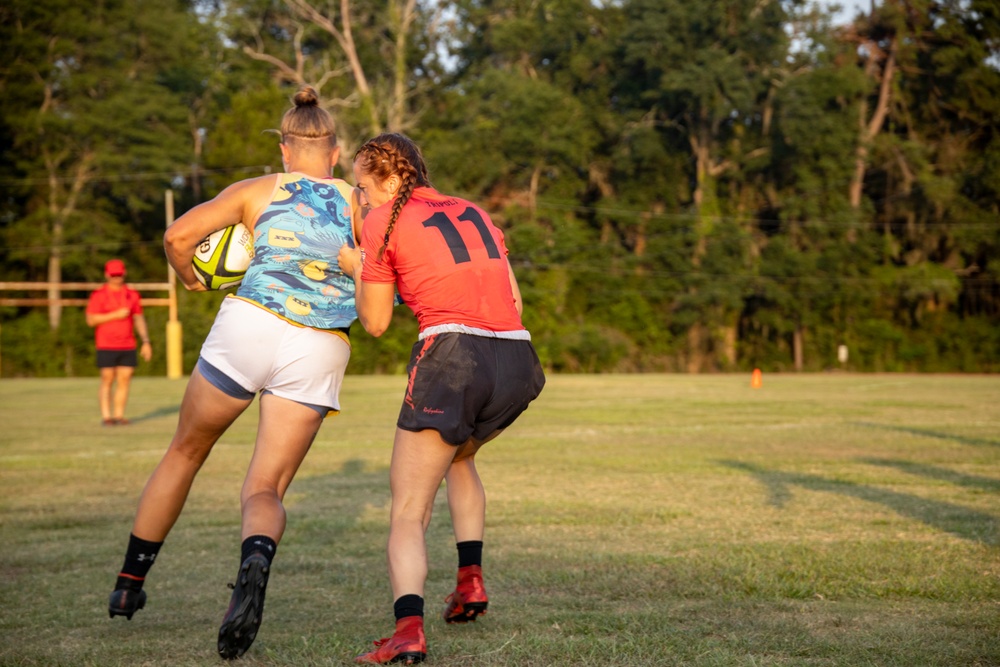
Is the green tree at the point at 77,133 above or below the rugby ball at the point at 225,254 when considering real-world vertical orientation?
above

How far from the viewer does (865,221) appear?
48938mm

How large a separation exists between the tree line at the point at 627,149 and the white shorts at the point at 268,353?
39835mm

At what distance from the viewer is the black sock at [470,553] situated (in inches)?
→ 168

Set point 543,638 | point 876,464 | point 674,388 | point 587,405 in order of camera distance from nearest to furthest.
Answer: point 543,638 → point 876,464 → point 587,405 → point 674,388

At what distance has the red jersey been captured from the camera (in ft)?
12.4

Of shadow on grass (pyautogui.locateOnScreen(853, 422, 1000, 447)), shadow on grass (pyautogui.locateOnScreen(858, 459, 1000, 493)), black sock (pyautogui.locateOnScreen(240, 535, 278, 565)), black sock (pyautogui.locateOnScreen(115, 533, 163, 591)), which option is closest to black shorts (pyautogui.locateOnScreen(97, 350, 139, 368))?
shadow on grass (pyautogui.locateOnScreen(858, 459, 1000, 493))

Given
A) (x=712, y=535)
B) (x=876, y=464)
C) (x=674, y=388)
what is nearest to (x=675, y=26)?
(x=674, y=388)

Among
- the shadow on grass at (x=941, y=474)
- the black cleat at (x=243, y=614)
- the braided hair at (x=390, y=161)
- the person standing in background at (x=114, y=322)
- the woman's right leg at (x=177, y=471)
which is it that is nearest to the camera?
the black cleat at (x=243, y=614)

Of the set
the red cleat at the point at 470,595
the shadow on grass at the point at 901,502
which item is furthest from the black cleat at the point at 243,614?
the shadow on grass at the point at 901,502

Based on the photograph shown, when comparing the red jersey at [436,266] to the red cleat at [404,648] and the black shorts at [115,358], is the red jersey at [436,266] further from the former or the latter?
Result: the black shorts at [115,358]

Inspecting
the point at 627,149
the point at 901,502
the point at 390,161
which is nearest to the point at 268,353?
the point at 390,161

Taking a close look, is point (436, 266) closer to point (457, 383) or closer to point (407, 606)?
point (457, 383)

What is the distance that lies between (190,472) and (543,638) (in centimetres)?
153

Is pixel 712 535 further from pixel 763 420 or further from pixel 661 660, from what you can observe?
pixel 763 420
